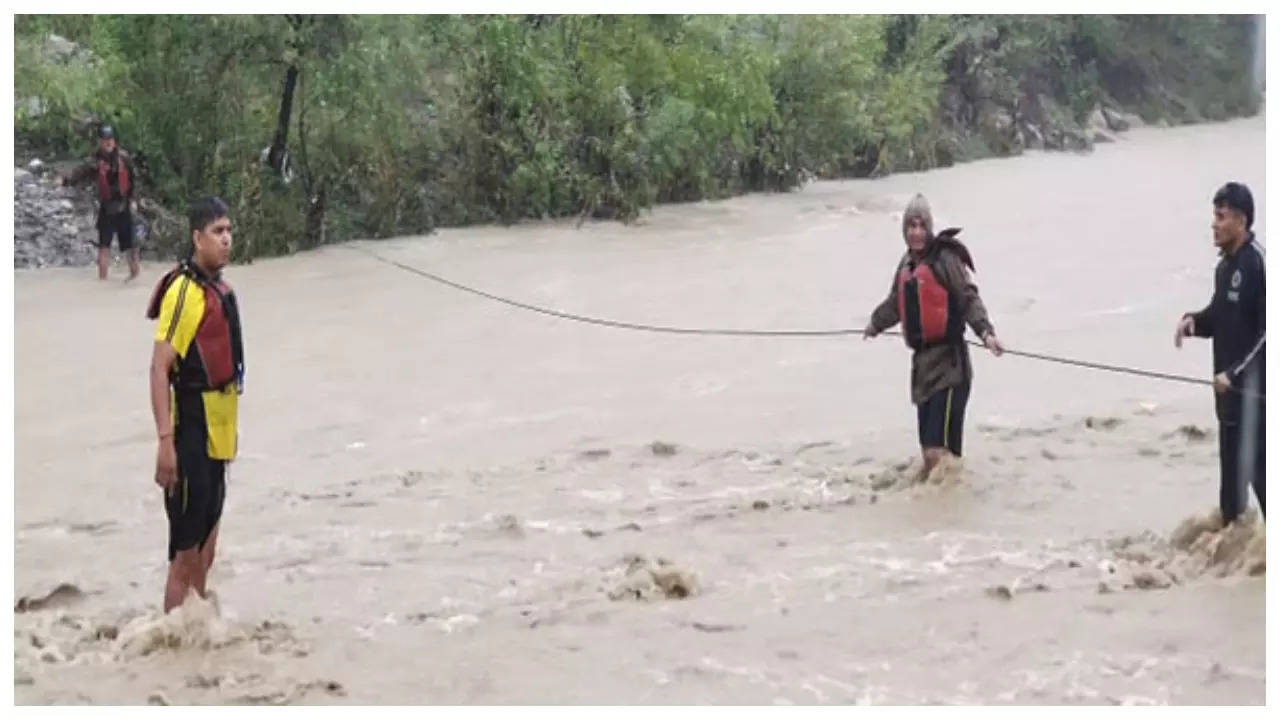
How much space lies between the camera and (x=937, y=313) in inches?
277

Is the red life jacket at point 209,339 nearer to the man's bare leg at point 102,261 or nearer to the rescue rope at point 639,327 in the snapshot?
the rescue rope at point 639,327

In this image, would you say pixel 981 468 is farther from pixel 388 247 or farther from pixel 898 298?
pixel 388 247

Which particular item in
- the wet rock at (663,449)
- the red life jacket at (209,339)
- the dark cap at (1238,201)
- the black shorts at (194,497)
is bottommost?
the wet rock at (663,449)

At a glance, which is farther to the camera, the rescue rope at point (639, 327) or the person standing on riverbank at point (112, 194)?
the person standing on riverbank at point (112, 194)

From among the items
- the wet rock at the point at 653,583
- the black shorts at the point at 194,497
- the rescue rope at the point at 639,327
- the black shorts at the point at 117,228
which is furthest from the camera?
the black shorts at the point at 117,228

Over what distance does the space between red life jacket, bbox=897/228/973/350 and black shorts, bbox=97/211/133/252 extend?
910 cm

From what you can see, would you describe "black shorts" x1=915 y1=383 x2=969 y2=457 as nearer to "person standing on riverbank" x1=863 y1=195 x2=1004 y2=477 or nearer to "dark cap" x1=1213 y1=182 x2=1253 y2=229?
"person standing on riverbank" x1=863 y1=195 x2=1004 y2=477

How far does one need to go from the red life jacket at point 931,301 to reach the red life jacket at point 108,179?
9.12m

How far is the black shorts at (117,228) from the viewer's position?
45.9 ft

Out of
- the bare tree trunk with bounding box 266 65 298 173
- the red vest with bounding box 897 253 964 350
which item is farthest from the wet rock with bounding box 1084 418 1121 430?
Answer: the bare tree trunk with bounding box 266 65 298 173

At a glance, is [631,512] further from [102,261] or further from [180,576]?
[102,261]

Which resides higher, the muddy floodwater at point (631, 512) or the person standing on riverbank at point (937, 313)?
the person standing on riverbank at point (937, 313)

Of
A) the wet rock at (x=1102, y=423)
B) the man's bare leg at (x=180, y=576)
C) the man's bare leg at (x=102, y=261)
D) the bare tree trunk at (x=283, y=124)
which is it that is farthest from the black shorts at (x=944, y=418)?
the bare tree trunk at (x=283, y=124)

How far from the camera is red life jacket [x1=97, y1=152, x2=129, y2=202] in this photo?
45.5 ft
